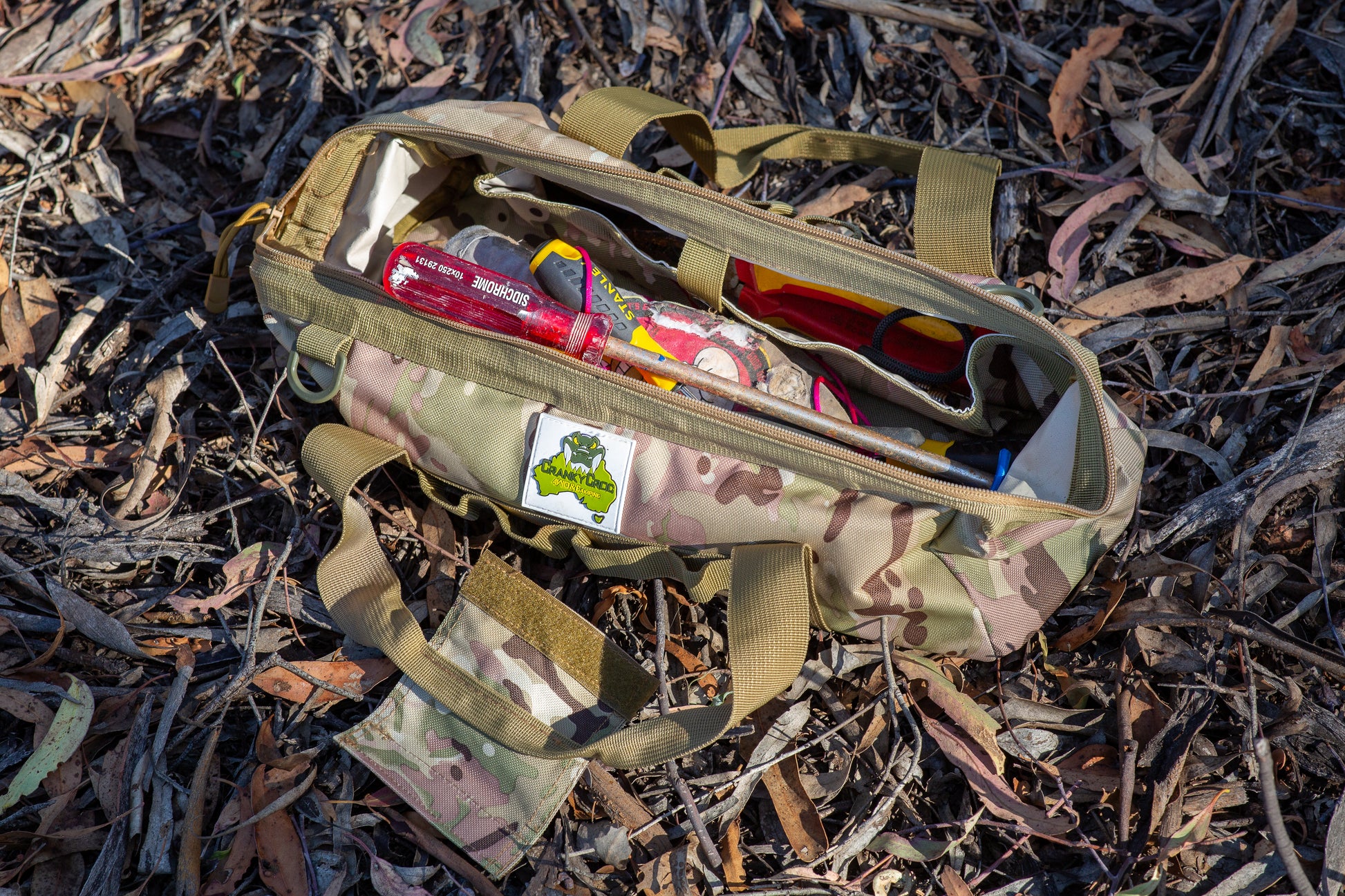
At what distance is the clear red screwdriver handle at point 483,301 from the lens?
2.23 m

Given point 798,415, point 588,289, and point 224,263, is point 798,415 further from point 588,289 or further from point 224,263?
A: point 224,263

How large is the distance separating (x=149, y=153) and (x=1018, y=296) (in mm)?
2925

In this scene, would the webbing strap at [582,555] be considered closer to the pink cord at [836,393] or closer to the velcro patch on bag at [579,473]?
the velcro patch on bag at [579,473]

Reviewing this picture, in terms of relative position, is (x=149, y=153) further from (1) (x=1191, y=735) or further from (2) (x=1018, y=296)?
(1) (x=1191, y=735)

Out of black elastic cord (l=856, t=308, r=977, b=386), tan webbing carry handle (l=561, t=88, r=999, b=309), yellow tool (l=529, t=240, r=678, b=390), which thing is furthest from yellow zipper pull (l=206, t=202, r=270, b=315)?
black elastic cord (l=856, t=308, r=977, b=386)

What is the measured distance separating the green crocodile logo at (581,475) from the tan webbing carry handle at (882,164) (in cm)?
54

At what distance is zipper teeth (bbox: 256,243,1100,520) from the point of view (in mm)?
1905

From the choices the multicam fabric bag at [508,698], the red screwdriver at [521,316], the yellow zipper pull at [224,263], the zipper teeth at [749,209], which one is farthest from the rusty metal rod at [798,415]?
the yellow zipper pull at [224,263]

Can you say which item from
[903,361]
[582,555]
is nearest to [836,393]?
[903,361]

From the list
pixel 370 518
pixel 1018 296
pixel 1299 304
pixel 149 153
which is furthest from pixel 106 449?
pixel 1299 304

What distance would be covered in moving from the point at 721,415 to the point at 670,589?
0.58 metres

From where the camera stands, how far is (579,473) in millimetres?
2178

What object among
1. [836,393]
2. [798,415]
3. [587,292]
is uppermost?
[587,292]

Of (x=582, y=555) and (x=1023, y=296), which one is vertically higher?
(x=1023, y=296)
